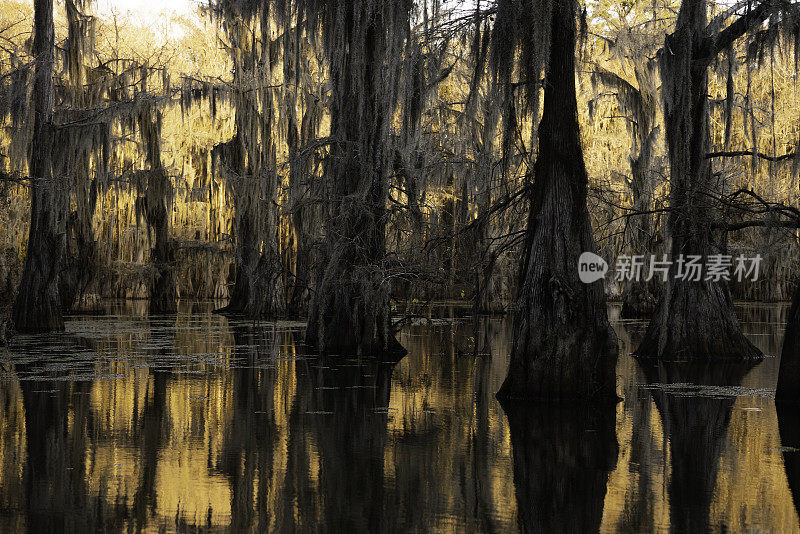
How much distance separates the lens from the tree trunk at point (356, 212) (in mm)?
14578

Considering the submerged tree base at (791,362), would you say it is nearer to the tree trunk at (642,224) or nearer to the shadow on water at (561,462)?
the shadow on water at (561,462)

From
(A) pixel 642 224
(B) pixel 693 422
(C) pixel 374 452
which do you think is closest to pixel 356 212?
(B) pixel 693 422

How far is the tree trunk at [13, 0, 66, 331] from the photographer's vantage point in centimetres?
2008

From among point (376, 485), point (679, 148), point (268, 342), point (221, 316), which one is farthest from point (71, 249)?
point (376, 485)

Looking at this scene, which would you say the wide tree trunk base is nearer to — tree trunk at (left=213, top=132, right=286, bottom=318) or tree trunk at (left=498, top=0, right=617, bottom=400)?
tree trunk at (left=498, top=0, right=617, bottom=400)

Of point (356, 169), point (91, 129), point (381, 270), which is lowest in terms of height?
point (381, 270)

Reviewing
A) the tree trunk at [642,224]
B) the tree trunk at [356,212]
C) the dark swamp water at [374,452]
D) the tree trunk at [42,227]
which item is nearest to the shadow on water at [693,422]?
the dark swamp water at [374,452]

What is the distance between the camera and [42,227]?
20.5m

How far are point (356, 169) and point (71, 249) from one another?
15444mm

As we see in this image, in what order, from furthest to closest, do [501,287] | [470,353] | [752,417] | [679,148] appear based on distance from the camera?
[501,287] < [470,353] < [679,148] < [752,417]

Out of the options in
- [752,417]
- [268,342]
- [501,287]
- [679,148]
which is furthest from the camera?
[501,287]

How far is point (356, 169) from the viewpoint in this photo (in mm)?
15383

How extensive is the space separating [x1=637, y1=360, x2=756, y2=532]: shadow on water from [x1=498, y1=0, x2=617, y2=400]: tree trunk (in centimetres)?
95

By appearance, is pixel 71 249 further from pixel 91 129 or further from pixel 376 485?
pixel 376 485
